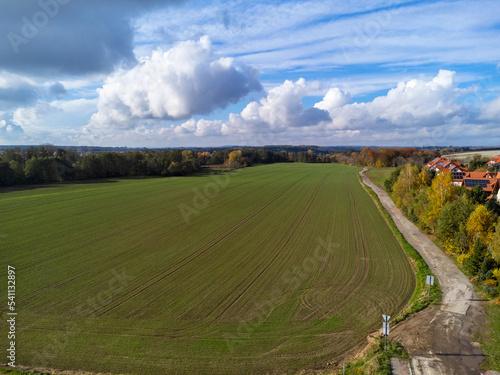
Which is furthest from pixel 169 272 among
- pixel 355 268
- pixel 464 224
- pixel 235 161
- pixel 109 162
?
pixel 235 161

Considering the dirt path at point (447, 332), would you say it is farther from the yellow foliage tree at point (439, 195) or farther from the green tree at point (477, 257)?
the yellow foliage tree at point (439, 195)

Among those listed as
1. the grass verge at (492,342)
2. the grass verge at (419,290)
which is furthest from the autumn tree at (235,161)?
the grass verge at (492,342)

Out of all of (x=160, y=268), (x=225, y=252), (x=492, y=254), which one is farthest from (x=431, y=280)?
(x=160, y=268)

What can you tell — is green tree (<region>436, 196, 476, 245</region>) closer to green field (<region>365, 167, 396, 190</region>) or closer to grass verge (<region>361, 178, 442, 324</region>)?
grass verge (<region>361, 178, 442, 324</region>)

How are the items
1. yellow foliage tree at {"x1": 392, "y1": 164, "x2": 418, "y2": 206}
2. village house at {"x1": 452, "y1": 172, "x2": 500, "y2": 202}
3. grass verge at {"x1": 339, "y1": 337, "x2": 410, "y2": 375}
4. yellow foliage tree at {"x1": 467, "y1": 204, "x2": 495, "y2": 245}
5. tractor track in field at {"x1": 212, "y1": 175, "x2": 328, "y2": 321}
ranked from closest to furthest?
grass verge at {"x1": 339, "y1": 337, "x2": 410, "y2": 375}, tractor track in field at {"x1": 212, "y1": 175, "x2": 328, "y2": 321}, yellow foliage tree at {"x1": 467, "y1": 204, "x2": 495, "y2": 245}, village house at {"x1": 452, "y1": 172, "x2": 500, "y2": 202}, yellow foliage tree at {"x1": 392, "y1": 164, "x2": 418, "y2": 206}

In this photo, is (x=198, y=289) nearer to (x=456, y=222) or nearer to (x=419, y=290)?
(x=419, y=290)

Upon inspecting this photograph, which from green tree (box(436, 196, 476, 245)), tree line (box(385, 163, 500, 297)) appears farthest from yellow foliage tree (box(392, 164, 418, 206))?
green tree (box(436, 196, 476, 245))
